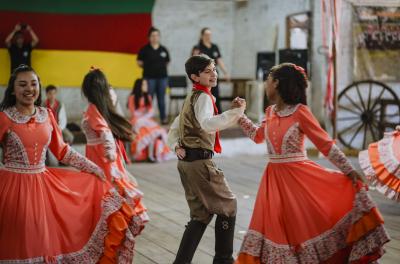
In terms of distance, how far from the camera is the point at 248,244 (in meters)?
3.78

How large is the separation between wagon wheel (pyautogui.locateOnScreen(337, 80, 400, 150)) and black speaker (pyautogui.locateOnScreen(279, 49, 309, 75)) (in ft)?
3.95

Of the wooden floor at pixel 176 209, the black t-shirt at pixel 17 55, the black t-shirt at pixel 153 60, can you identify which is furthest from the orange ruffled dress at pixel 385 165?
the black t-shirt at pixel 17 55

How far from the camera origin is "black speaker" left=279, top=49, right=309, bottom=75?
1073 centimetres

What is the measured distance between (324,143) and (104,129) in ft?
5.89

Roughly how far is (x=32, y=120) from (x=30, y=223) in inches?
22.2

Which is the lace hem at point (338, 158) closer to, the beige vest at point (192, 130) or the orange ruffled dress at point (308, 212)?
the orange ruffled dress at point (308, 212)

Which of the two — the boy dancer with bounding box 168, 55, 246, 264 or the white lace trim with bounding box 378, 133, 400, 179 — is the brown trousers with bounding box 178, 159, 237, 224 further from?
the white lace trim with bounding box 378, 133, 400, 179

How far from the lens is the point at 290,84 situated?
3.85 metres

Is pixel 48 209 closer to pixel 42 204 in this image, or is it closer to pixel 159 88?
pixel 42 204

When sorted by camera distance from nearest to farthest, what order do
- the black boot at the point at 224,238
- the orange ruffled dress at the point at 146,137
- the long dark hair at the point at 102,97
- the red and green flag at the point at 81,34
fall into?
the black boot at the point at 224,238 < the long dark hair at the point at 102,97 < the orange ruffled dress at the point at 146,137 < the red and green flag at the point at 81,34

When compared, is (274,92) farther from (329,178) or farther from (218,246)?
(218,246)

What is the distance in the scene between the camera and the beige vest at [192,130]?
4.02m

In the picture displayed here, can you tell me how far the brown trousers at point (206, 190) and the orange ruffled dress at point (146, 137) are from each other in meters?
5.02

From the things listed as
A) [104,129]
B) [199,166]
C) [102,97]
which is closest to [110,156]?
[104,129]
